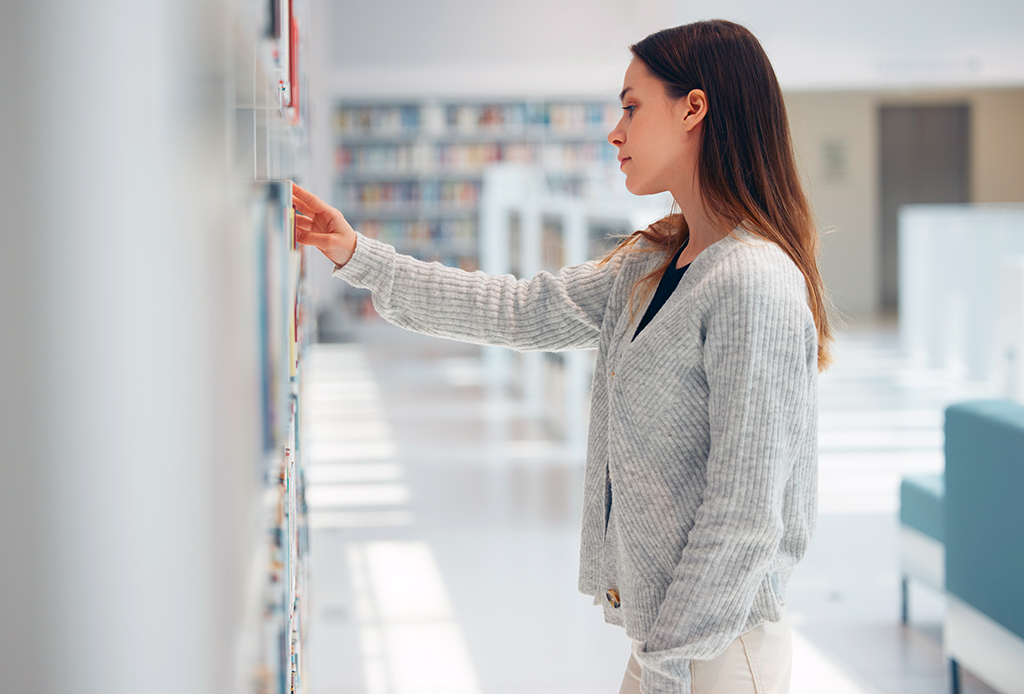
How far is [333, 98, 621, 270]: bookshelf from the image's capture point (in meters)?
11.1

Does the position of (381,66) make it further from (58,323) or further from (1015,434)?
(58,323)

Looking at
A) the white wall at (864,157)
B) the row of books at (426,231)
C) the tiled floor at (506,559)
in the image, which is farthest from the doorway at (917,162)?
the tiled floor at (506,559)

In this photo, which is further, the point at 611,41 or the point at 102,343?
the point at 611,41

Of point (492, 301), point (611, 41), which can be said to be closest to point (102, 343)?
point (492, 301)

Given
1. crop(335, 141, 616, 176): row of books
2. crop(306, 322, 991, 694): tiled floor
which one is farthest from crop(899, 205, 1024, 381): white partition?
crop(335, 141, 616, 176): row of books

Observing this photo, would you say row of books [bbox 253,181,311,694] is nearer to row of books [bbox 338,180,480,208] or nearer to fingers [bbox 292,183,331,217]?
fingers [bbox 292,183,331,217]

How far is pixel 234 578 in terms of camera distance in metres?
0.68

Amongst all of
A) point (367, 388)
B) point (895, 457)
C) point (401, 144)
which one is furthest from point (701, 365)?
point (401, 144)

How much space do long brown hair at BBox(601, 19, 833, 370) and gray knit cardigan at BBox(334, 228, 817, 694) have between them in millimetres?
57

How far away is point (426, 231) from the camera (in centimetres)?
1127

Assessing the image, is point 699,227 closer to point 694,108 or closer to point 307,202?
point 694,108

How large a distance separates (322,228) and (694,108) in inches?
20.1

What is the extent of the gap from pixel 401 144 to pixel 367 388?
4.35 m

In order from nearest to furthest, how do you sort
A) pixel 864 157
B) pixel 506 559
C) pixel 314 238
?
pixel 314 238, pixel 506 559, pixel 864 157
